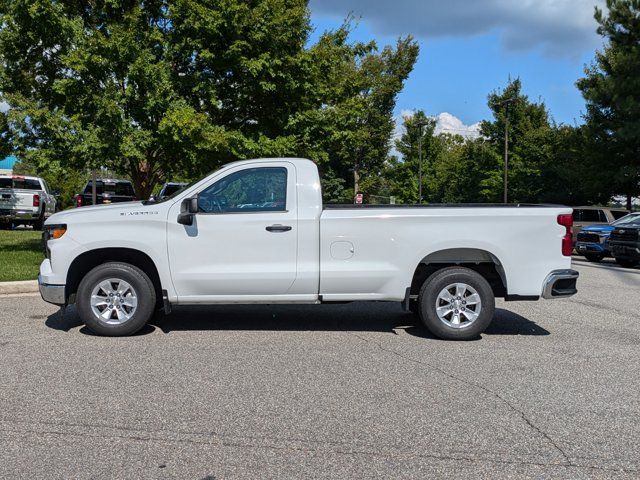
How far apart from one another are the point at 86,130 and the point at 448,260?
8.57 m

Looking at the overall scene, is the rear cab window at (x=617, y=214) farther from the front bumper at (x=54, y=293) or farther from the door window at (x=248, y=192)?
the front bumper at (x=54, y=293)

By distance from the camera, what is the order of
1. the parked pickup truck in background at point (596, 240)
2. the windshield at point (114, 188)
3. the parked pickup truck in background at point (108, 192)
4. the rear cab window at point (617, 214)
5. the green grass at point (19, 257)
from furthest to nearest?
the windshield at point (114, 188), the parked pickup truck in background at point (108, 192), the rear cab window at point (617, 214), the parked pickup truck in background at point (596, 240), the green grass at point (19, 257)

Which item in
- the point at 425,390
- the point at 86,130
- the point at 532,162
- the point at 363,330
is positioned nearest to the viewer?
the point at 425,390

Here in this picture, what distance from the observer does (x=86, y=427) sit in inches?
160

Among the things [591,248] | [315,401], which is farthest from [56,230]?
[591,248]

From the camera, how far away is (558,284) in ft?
21.8

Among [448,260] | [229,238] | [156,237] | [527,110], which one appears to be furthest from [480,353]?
[527,110]

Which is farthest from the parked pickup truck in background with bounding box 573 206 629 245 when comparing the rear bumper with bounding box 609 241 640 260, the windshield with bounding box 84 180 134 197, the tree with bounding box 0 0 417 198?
the windshield with bounding box 84 180 134 197

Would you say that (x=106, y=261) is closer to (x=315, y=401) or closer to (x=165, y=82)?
(x=315, y=401)

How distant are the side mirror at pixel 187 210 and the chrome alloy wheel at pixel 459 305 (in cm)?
285

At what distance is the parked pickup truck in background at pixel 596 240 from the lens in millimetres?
18095

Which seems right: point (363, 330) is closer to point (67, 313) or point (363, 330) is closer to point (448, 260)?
point (448, 260)

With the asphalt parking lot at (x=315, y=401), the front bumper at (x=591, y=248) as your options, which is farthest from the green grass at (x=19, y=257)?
the front bumper at (x=591, y=248)

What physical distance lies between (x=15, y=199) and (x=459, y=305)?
20693 mm
